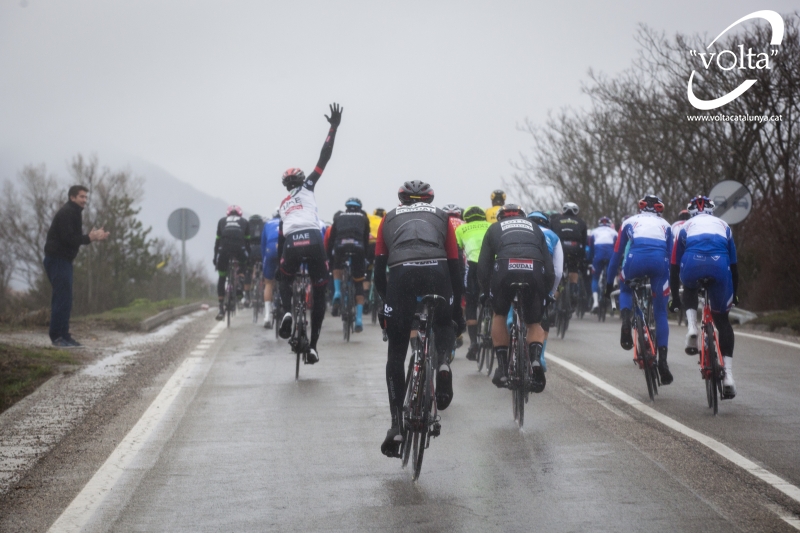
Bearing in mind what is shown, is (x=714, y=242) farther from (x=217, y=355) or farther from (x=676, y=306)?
(x=217, y=355)

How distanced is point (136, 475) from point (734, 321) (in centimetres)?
1598

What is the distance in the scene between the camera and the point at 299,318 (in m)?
12.4

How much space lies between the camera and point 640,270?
35.7 ft

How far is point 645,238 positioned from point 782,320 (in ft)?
27.6

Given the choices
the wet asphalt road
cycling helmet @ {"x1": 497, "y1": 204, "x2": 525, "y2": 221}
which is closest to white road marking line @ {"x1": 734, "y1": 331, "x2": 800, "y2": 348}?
the wet asphalt road

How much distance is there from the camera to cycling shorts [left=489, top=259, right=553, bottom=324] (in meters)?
9.14

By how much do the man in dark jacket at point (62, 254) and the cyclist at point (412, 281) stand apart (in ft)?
27.5

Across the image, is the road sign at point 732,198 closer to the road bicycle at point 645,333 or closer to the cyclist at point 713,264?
the road bicycle at point 645,333

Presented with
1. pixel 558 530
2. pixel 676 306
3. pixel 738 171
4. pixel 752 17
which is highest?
pixel 752 17

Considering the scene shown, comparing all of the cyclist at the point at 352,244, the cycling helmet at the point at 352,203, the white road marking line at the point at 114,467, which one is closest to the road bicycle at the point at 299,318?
the white road marking line at the point at 114,467

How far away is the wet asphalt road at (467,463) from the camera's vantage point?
5969 mm

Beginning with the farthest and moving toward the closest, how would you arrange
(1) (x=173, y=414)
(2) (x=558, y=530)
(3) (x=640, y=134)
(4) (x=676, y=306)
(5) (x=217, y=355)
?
1. (3) (x=640, y=134)
2. (5) (x=217, y=355)
3. (4) (x=676, y=306)
4. (1) (x=173, y=414)
5. (2) (x=558, y=530)

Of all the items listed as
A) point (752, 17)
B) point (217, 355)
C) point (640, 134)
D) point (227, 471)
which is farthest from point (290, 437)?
point (640, 134)

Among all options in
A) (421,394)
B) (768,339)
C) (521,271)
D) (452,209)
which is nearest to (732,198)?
(768,339)
